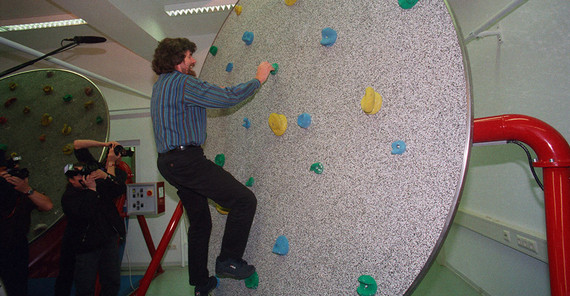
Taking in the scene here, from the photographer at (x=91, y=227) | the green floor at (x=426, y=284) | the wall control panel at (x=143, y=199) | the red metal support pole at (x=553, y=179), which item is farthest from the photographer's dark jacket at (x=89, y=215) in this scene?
the red metal support pole at (x=553, y=179)

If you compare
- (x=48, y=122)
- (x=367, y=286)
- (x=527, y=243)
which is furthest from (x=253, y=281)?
(x=48, y=122)

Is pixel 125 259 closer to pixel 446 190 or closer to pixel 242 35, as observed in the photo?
pixel 242 35

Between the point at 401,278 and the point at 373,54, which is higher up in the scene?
the point at 373,54

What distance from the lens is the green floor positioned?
2271mm

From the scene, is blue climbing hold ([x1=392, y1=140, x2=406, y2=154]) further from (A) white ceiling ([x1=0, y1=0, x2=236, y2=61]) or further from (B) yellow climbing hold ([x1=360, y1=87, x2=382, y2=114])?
(A) white ceiling ([x1=0, y1=0, x2=236, y2=61])

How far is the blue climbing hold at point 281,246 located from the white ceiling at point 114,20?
2.24m

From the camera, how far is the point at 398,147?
0.79m

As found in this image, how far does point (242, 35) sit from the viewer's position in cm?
137

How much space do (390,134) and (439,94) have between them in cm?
16

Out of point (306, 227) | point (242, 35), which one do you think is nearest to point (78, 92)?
point (242, 35)

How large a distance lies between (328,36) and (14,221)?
94.2 inches

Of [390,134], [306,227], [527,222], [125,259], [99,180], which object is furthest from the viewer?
[125,259]

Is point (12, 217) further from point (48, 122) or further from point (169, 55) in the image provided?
point (169, 55)

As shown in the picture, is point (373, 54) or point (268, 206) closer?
point (373, 54)
